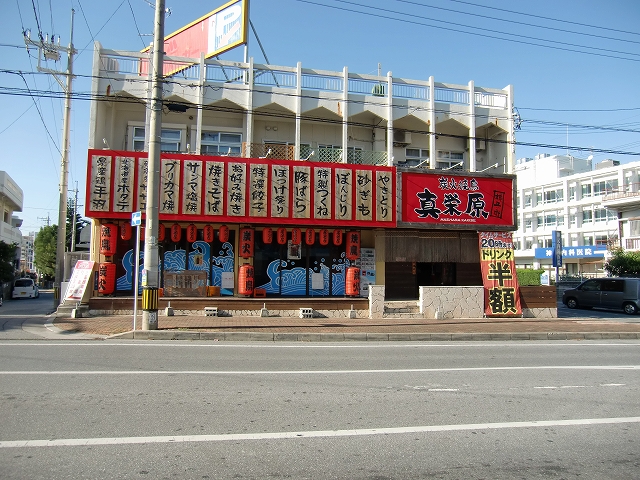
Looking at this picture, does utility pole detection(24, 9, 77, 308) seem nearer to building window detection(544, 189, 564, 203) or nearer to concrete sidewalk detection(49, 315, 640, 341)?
concrete sidewalk detection(49, 315, 640, 341)

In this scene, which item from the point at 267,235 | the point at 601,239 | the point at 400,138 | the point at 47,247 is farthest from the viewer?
the point at 601,239

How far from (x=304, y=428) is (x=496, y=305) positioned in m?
15.0

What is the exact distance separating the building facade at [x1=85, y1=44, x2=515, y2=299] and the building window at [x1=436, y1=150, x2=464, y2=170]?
845 mm

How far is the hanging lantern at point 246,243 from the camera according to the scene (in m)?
18.4

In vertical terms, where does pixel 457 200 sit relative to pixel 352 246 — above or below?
above

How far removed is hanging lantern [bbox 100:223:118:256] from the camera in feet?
57.4

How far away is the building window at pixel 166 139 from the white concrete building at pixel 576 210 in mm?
42231

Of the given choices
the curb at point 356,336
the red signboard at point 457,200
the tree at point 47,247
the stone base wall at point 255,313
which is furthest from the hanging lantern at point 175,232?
the tree at point 47,247

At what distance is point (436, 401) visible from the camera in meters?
6.74

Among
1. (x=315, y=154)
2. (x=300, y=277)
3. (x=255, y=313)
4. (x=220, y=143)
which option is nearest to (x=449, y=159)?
(x=315, y=154)

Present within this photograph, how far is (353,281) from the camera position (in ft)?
62.1

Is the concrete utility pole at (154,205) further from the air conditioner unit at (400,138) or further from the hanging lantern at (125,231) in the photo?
the air conditioner unit at (400,138)

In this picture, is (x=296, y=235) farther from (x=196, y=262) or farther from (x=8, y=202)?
(x=8, y=202)

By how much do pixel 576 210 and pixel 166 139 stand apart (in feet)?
181
